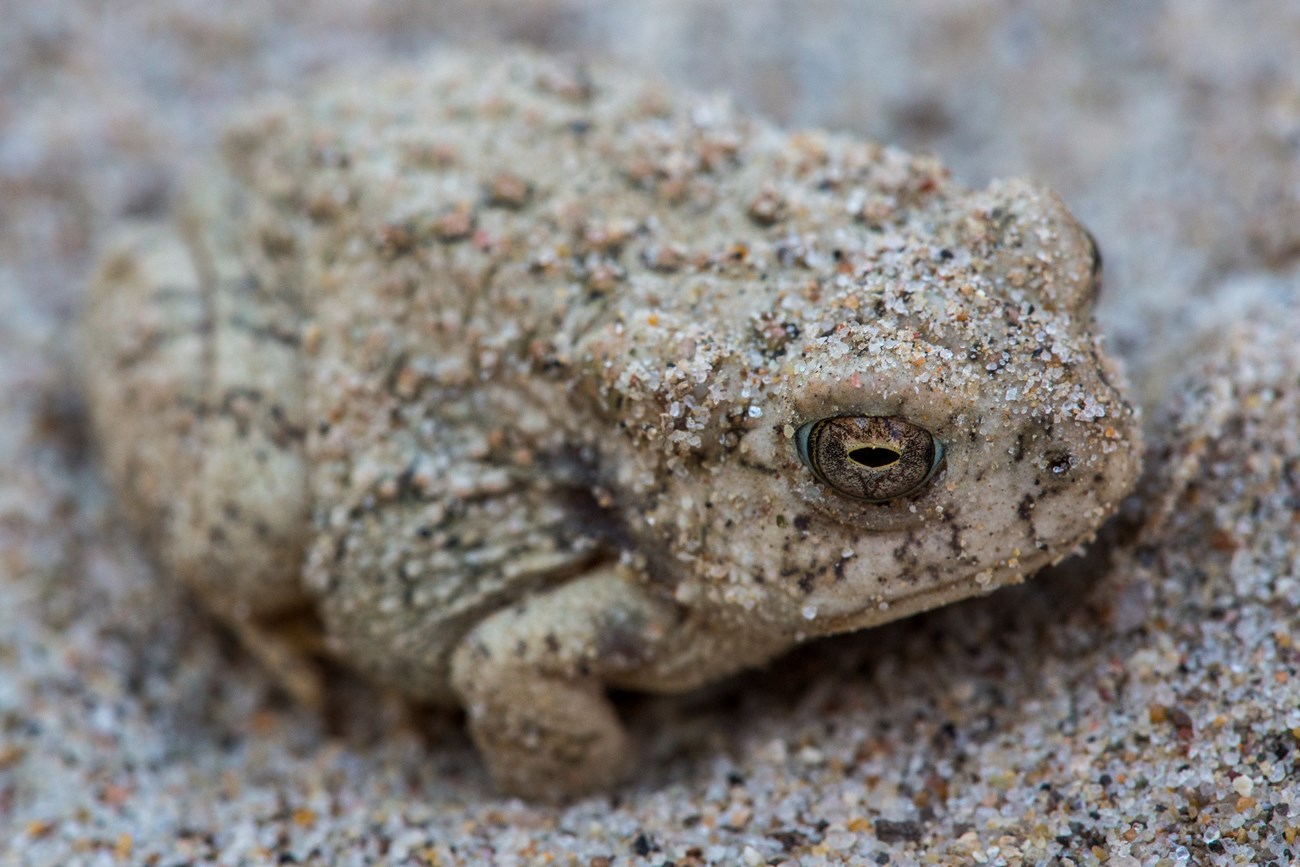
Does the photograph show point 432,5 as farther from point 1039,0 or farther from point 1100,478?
point 1100,478

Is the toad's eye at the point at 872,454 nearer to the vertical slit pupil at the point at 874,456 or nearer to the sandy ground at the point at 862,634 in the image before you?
the vertical slit pupil at the point at 874,456

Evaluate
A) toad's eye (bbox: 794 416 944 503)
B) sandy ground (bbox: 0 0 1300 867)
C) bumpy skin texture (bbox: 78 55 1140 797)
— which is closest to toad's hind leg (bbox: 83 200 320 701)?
bumpy skin texture (bbox: 78 55 1140 797)

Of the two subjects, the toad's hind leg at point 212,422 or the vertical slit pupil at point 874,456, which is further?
the toad's hind leg at point 212,422

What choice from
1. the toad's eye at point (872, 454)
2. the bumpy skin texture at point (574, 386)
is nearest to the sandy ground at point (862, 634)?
the bumpy skin texture at point (574, 386)

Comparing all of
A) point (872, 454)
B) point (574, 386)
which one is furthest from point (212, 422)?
point (872, 454)

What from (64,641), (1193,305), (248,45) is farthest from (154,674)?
(1193,305)

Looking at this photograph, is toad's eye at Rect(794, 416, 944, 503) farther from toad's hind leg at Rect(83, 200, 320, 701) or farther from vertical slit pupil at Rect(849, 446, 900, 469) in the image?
toad's hind leg at Rect(83, 200, 320, 701)
